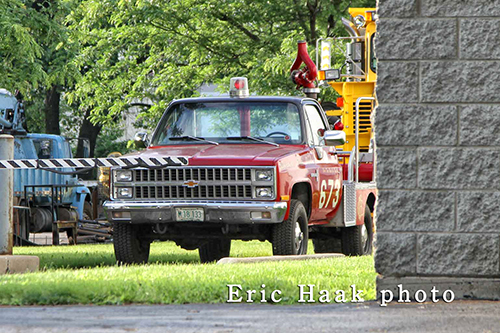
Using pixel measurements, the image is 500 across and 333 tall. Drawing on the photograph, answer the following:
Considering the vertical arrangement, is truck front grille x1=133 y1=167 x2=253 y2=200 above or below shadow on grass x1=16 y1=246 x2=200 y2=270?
above

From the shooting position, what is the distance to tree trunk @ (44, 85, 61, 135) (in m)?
43.1

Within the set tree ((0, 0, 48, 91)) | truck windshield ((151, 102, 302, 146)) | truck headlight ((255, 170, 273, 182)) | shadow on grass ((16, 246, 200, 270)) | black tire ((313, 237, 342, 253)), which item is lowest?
shadow on grass ((16, 246, 200, 270))

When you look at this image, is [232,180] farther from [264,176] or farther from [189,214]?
[189,214]

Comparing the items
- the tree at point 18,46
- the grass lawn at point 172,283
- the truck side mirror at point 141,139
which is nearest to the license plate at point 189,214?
the truck side mirror at point 141,139

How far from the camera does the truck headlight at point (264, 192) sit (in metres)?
11.9

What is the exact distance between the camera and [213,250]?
14633mm

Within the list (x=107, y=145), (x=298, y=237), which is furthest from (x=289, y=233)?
(x=107, y=145)

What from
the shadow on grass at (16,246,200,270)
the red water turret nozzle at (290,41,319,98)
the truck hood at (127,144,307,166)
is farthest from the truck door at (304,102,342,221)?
the red water turret nozzle at (290,41,319,98)

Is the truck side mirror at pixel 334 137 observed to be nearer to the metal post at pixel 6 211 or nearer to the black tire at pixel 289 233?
the black tire at pixel 289 233

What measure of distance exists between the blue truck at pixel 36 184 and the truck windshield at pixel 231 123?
10.3 meters

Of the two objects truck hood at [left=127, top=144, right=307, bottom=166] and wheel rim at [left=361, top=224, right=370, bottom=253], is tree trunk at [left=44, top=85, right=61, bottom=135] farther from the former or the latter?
truck hood at [left=127, top=144, right=307, bottom=166]

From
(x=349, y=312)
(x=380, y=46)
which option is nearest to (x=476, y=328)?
(x=349, y=312)

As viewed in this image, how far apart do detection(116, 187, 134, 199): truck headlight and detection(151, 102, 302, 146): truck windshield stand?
101 centimetres

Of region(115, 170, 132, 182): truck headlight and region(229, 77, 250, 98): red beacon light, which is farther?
region(229, 77, 250, 98): red beacon light
